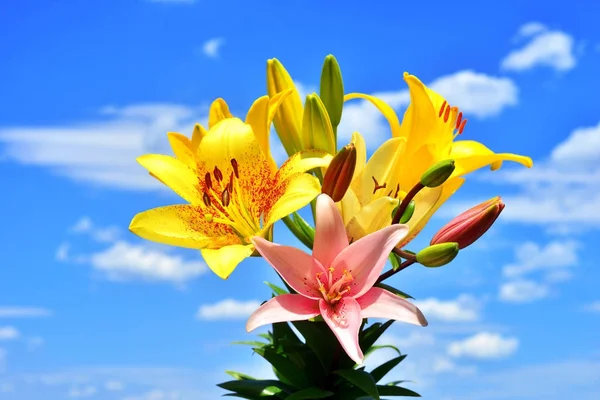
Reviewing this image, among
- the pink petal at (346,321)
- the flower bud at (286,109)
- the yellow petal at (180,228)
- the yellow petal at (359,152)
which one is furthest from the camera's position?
the flower bud at (286,109)

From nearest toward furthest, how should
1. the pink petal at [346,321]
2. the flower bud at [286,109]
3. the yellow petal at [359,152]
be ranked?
1. the pink petal at [346,321]
2. the yellow petal at [359,152]
3. the flower bud at [286,109]

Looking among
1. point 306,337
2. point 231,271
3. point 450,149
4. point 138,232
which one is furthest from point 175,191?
point 450,149

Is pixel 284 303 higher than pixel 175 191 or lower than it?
lower

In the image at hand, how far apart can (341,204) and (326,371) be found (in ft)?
1.50

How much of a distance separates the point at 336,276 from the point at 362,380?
12.0 inches

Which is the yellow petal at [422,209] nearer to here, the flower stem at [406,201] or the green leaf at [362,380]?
the flower stem at [406,201]

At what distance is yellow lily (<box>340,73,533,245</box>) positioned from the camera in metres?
2.03

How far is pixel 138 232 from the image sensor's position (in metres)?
2.00

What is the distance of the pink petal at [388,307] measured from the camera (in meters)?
1.82

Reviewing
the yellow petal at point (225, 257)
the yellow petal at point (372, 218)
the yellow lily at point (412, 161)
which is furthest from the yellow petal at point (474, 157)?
the yellow petal at point (225, 257)

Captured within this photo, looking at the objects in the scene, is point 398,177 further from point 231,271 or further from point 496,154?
point 231,271

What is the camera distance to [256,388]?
2.16 m

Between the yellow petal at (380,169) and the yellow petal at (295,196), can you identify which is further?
the yellow petal at (380,169)

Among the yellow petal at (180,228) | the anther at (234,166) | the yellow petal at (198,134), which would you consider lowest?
the yellow petal at (180,228)
